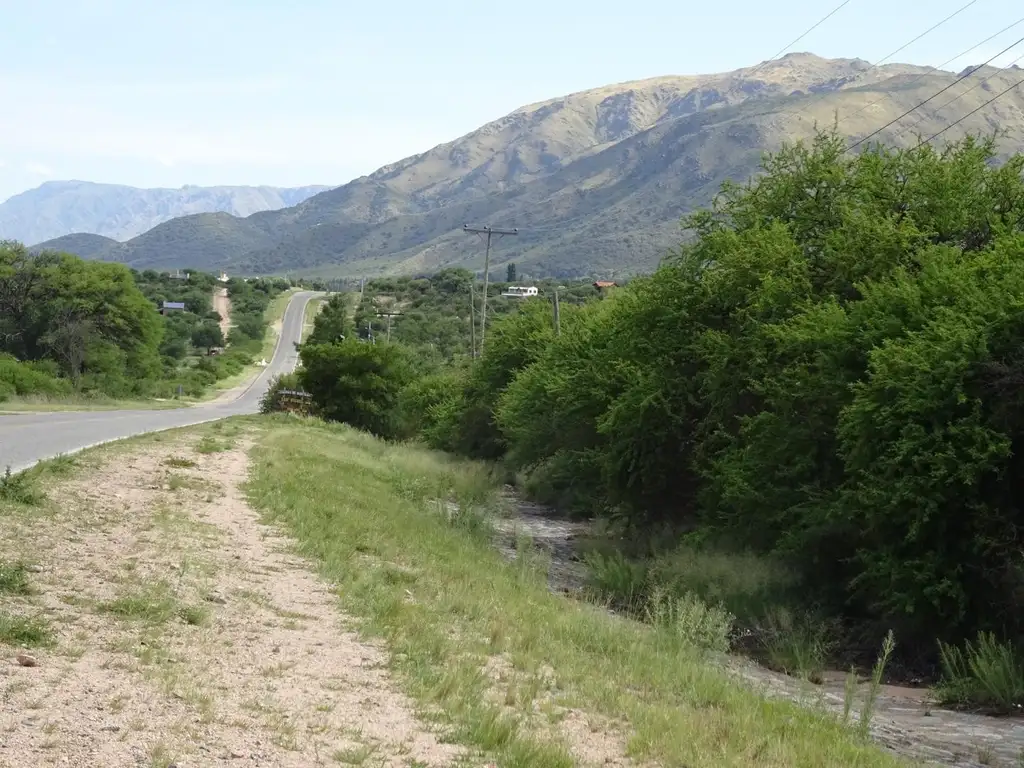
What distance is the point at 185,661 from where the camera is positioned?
7.86m

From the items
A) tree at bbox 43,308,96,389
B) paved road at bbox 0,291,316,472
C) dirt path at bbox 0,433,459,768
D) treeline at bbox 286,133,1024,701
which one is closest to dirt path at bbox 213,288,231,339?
tree at bbox 43,308,96,389

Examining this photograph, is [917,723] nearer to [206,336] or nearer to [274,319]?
[206,336]

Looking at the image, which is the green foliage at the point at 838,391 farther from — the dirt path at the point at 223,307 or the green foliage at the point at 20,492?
the dirt path at the point at 223,307

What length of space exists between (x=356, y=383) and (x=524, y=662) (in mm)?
51595

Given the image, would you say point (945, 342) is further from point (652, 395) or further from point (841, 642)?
point (652, 395)

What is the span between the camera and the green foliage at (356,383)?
2384 inches

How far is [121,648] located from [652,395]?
55.9 feet

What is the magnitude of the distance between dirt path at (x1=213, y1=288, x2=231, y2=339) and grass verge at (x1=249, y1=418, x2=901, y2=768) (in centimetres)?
13247

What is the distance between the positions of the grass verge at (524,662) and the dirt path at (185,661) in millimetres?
343

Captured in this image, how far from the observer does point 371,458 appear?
3725 cm

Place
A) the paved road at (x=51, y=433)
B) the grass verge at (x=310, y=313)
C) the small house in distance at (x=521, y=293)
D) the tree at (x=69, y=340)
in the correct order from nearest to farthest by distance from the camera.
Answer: the paved road at (x=51, y=433) < the small house in distance at (x=521, y=293) < the tree at (x=69, y=340) < the grass verge at (x=310, y=313)

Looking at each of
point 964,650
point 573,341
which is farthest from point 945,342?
point 573,341

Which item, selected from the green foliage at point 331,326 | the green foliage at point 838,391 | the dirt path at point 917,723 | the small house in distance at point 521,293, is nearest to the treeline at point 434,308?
the small house in distance at point 521,293

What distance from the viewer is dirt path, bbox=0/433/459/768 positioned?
6.13m
